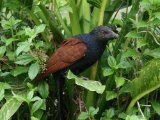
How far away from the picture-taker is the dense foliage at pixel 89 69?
195cm

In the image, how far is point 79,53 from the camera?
2066mm

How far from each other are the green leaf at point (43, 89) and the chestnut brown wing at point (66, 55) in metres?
0.04

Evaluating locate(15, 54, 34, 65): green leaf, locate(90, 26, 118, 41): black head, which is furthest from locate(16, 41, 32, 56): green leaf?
locate(90, 26, 118, 41): black head

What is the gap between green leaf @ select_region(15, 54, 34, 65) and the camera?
2031mm

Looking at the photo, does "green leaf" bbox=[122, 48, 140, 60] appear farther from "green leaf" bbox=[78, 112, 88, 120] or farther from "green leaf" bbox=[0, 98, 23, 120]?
"green leaf" bbox=[0, 98, 23, 120]

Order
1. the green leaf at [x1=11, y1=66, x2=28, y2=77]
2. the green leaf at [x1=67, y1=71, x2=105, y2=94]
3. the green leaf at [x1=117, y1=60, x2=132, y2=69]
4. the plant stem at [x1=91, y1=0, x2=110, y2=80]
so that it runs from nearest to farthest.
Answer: the green leaf at [x1=67, y1=71, x2=105, y2=94]
the green leaf at [x1=117, y1=60, x2=132, y2=69]
the green leaf at [x1=11, y1=66, x2=28, y2=77]
the plant stem at [x1=91, y1=0, x2=110, y2=80]

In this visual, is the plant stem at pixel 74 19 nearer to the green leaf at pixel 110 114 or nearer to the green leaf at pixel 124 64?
the green leaf at pixel 124 64

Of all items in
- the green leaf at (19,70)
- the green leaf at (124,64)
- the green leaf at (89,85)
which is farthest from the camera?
the green leaf at (19,70)

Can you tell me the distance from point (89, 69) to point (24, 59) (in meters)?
0.35

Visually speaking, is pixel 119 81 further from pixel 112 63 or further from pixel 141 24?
pixel 141 24

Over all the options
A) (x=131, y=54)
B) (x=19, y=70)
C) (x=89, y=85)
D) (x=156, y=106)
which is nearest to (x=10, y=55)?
(x=19, y=70)

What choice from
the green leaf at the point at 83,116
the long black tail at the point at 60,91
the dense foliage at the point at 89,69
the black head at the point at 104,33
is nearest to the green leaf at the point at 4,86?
the dense foliage at the point at 89,69

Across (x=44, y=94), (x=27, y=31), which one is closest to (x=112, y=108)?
(x=44, y=94)

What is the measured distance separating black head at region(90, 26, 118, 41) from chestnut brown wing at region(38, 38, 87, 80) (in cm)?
8
